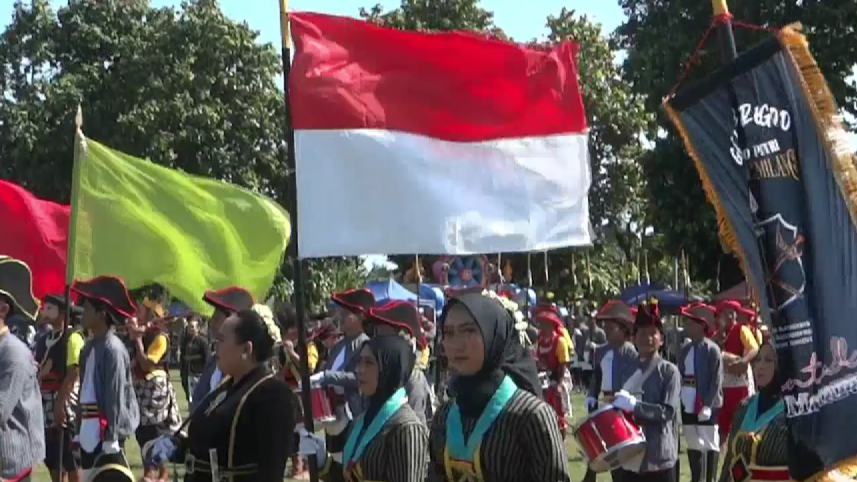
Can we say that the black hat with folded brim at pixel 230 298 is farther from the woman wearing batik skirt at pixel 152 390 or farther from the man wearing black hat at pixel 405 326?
the woman wearing batik skirt at pixel 152 390

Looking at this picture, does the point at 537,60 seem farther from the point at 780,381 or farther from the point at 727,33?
the point at 780,381

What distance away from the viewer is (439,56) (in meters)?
8.27

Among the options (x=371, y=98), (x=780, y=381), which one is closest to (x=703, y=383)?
(x=371, y=98)

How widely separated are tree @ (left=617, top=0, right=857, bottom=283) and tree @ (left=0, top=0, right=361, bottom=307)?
1089 centimetres

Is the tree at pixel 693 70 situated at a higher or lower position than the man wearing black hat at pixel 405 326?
higher

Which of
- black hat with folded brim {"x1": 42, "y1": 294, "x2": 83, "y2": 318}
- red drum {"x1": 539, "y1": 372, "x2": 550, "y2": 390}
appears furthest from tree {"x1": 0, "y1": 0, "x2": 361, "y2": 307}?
black hat with folded brim {"x1": 42, "y1": 294, "x2": 83, "y2": 318}

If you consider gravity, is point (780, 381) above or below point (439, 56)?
below

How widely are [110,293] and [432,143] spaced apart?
Answer: 311cm

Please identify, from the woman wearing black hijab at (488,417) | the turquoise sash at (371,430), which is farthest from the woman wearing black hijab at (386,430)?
the woman wearing black hijab at (488,417)

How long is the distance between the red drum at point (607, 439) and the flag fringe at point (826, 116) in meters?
1.54

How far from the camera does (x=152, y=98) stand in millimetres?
38406

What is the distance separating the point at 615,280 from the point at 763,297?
42740 mm

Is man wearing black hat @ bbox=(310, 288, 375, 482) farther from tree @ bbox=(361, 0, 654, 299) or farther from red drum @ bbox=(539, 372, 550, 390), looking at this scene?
tree @ bbox=(361, 0, 654, 299)

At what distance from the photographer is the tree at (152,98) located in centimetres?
3778
